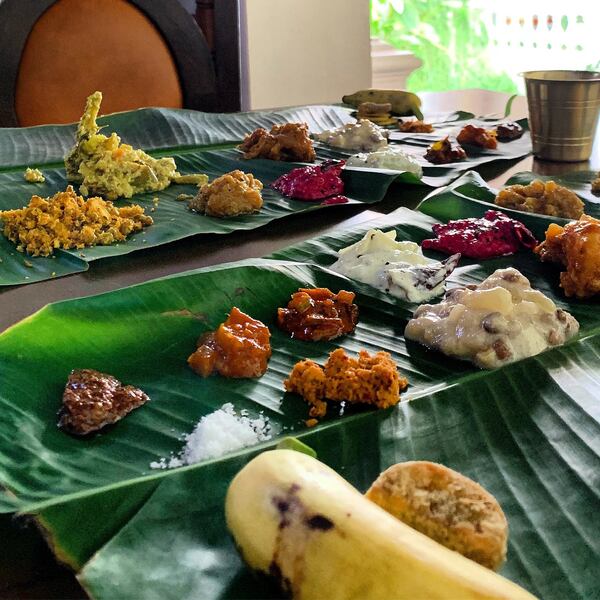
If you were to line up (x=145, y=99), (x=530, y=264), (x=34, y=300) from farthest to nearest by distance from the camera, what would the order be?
1. (x=145, y=99)
2. (x=530, y=264)
3. (x=34, y=300)

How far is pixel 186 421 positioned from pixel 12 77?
10.5 ft

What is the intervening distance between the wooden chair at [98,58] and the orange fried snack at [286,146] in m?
1.52

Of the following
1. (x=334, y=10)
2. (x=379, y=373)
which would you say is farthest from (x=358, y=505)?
(x=334, y=10)

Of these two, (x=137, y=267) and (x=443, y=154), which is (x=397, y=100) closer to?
(x=443, y=154)

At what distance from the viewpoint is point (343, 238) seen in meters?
2.17

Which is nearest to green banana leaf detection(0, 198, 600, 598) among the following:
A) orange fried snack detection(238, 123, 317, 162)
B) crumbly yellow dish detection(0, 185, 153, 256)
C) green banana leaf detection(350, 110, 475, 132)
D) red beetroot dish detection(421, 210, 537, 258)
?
red beetroot dish detection(421, 210, 537, 258)

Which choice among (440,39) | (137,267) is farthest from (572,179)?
(440,39)

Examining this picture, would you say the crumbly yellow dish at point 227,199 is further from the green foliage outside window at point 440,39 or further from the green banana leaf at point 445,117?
the green foliage outside window at point 440,39

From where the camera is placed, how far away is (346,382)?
1.40 metres

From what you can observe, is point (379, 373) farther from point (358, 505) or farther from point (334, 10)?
point (334, 10)

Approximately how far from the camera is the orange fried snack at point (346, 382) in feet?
4.55

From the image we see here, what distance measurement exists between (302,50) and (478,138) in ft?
10.1

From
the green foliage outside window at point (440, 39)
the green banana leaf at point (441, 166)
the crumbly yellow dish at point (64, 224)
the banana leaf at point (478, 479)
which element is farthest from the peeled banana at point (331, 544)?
the green foliage outside window at point (440, 39)

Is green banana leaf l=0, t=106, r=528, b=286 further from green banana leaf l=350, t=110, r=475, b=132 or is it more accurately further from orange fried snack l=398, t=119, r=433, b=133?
orange fried snack l=398, t=119, r=433, b=133
